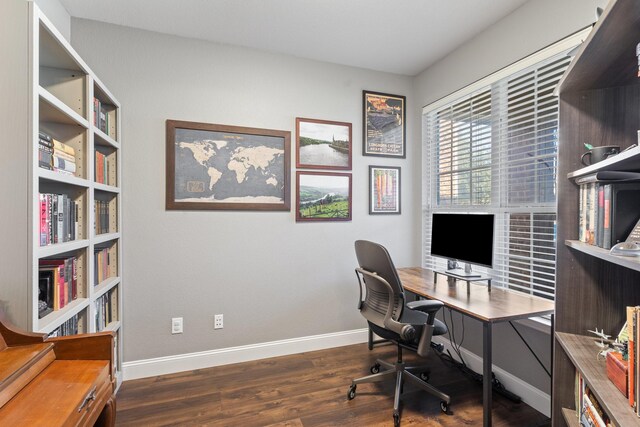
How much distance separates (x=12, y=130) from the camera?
3.69 feet

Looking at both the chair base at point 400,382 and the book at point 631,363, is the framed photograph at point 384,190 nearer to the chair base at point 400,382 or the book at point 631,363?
the chair base at point 400,382

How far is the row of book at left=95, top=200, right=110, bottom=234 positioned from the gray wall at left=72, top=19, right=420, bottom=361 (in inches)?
7.6

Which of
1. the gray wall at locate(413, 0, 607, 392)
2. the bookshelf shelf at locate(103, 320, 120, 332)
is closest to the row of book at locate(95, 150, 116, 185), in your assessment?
the bookshelf shelf at locate(103, 320, 120, 332)

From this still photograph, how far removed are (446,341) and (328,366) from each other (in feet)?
3.58

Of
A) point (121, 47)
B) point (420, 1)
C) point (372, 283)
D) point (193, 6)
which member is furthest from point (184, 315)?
point (420, 1)

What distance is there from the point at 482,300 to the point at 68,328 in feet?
7.65

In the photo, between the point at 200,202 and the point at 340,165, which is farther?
the point at 340,165

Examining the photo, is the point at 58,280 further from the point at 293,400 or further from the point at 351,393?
the point at 351,393

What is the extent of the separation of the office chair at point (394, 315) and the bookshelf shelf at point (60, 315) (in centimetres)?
161

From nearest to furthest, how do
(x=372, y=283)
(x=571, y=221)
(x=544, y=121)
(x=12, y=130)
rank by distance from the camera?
(x=12, y=130) < (x=571, y=221) < (x=544, y=121) < (x=372, y=283)

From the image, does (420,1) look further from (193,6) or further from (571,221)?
(571,221)

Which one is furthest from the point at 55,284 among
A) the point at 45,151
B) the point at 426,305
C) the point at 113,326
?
the point at 426,305

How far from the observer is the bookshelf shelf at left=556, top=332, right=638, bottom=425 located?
2.68ft

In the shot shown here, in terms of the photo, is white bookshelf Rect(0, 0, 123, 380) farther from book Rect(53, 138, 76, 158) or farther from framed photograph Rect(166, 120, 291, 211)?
framed photograph Rect(166, 120, 291, 211)
